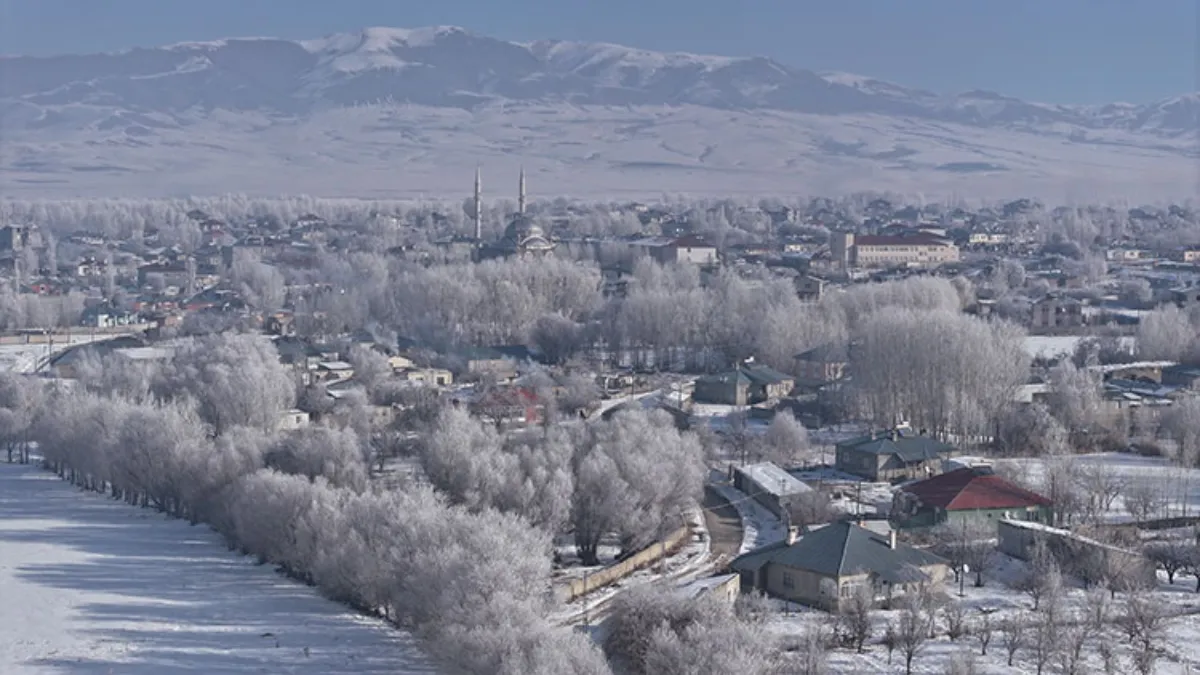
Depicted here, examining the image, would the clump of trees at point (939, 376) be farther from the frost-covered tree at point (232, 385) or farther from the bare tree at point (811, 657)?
the bare tree at point (811, 657)

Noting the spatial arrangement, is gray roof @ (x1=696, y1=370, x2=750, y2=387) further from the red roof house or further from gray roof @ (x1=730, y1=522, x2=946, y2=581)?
gray roof @ (x1=730, y1=522, x2=946, y2=581)

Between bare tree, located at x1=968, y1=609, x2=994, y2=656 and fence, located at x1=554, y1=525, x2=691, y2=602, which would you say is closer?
bare tree, located at x1=968, y1=609, x2=994, y2=656

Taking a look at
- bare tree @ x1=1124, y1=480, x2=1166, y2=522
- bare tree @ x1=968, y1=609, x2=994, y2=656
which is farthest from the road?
bare tree @ x1=1124, y1=480, x2=1166, y2=522

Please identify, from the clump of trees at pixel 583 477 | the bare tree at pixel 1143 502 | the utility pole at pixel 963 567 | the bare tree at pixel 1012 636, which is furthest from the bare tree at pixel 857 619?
the bare tree at pixel 1143 502

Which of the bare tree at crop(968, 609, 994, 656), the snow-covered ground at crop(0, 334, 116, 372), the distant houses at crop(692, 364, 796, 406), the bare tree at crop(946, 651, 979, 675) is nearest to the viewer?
the bare tree at crop(946, 651, 979, 675)

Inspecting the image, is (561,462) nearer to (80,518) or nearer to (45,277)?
(80,518)

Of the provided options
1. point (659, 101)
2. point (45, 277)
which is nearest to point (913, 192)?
point (659, 101)

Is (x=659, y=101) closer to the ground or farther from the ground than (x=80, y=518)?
farther from the ground
